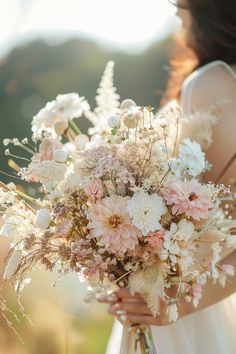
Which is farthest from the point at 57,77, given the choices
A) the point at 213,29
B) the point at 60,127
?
the point at 60,127

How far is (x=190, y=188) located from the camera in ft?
6.10

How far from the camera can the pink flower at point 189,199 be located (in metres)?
1.83

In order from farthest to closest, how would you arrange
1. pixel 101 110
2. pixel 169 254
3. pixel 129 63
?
pixel 129 63
pixel 101 110
pixel 169 254

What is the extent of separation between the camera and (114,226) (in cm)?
184

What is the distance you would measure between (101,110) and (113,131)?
1.08 feet

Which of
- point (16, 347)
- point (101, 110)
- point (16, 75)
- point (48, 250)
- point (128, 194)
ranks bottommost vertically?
point (16, 347)

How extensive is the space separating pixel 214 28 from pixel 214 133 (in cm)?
43

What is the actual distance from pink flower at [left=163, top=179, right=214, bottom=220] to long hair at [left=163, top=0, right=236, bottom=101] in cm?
82

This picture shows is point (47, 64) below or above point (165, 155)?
above

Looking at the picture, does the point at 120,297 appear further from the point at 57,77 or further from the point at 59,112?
the point at 57,77

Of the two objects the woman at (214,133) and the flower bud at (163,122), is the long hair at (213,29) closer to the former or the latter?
the woman at (214,133)

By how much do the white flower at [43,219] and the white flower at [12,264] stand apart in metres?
0.12

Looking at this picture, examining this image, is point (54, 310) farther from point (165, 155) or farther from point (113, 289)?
point (165, 155)

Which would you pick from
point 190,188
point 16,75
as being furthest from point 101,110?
point 16,75
